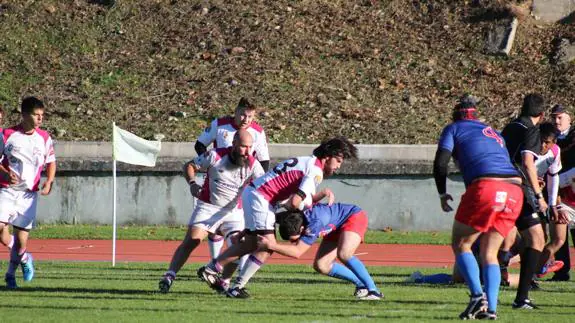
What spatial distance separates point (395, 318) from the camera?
9750 millimetres

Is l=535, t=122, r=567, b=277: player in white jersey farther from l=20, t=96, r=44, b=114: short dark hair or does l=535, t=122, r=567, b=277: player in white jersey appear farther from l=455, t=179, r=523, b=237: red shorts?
l=20, t=96, r=44, b=114: short dark hair

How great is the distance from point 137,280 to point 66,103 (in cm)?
1470

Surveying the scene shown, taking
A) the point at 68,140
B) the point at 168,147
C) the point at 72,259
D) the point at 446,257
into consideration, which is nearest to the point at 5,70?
the point at 68,140

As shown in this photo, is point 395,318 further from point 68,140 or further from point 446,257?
point 68,140

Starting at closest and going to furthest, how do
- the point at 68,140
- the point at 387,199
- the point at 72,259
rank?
the point at 72,259 < the point at 387,199 < the point at 68,140

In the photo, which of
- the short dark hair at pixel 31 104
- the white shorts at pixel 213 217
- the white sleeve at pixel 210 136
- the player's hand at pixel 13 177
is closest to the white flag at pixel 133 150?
the white sleeve at pixel 210 136

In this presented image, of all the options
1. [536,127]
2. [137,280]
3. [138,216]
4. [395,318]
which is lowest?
[138,216]

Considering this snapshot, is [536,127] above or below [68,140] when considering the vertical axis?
above

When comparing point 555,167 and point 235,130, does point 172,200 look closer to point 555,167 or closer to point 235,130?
point 235,130

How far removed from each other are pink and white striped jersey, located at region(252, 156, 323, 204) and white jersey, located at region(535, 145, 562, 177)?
9.59 ft

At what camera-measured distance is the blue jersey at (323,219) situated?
11.2 meters

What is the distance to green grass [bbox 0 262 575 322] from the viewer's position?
31.8 ft

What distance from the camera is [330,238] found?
11.5m

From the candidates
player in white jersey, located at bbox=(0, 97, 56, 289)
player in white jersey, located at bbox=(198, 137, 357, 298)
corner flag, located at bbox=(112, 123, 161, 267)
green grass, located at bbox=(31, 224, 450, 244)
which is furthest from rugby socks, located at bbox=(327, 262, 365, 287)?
green grass, located at bbox=(31, 224, 450, 244)
